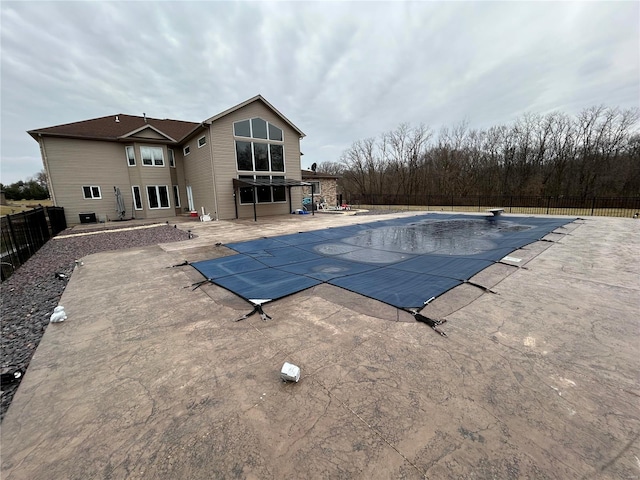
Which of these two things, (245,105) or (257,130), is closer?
(245,105)

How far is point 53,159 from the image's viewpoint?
1415cm

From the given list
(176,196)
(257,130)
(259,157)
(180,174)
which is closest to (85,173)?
(176,196)

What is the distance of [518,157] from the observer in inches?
1038

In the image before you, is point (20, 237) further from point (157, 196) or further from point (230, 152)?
point (157, 196)

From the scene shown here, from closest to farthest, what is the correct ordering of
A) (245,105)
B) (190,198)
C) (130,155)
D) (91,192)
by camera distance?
(245,105)
(91,192)
(130,155)
(190,198)

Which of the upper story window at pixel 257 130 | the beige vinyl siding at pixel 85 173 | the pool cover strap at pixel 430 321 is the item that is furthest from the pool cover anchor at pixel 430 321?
the beige vinyl siding at pixel 85 173

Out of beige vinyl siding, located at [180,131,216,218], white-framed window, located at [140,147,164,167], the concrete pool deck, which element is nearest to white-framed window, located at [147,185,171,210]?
white-framed window, located at [140,147,164,167]

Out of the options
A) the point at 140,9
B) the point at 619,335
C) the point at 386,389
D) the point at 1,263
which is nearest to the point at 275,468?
the point at 386,389

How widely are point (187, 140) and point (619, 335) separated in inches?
770

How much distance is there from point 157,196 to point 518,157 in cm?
3370

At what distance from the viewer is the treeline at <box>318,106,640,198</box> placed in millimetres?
22594

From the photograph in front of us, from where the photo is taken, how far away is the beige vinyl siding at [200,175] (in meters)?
14.6

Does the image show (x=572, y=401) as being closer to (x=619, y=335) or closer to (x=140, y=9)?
(x=619, y=335)

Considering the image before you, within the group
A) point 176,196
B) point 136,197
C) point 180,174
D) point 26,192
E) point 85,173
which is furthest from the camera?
point 26,192
